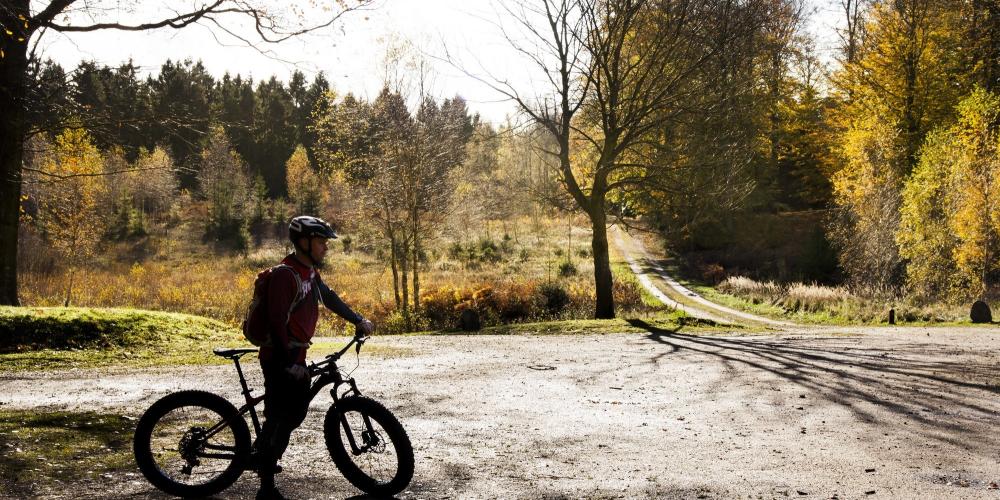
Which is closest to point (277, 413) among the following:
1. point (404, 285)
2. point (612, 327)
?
point (612, 327)

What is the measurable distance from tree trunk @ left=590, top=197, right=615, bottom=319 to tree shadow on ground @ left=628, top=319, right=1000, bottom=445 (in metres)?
5.94

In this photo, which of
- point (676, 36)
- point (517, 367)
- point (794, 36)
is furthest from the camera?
point (794, 36)

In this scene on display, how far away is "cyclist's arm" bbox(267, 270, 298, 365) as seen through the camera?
4.75m

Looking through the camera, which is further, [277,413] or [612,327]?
[612,327]

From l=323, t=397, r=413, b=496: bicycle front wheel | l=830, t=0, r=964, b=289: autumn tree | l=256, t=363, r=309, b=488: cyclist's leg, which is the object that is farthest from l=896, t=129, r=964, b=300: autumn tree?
l=256, t=363, r=309, b=488: cyclist's leg

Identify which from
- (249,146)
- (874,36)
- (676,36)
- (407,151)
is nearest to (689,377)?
(676,36)

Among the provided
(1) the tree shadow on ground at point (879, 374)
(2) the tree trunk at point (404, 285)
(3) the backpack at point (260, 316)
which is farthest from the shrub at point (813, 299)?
(3) the backpack at point (260, 316)

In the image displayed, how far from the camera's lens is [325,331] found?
75.4ft

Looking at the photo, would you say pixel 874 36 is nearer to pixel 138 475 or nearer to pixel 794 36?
pixel 794 36

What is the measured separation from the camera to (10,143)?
1384 centimetres

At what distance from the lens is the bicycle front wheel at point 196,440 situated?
16.7 ft

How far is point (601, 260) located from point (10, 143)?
15977mm

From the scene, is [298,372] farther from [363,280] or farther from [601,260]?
[363,280]

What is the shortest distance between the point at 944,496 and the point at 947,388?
216 inches
